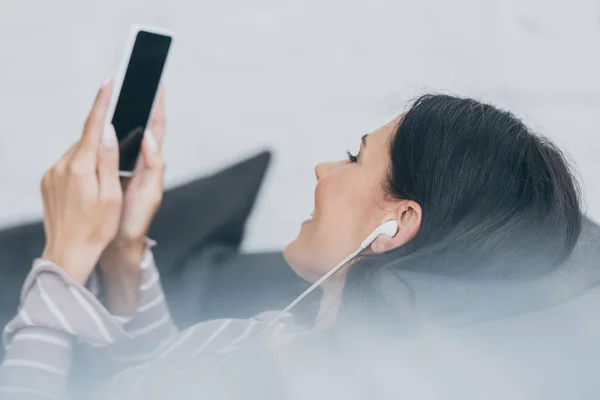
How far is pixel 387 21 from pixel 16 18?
38 cm

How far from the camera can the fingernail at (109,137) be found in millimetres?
551

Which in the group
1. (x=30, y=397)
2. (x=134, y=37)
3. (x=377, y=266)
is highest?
(x=134, y=37)

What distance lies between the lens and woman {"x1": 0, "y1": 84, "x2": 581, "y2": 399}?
532mm

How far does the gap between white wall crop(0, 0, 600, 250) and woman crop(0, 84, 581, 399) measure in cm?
12

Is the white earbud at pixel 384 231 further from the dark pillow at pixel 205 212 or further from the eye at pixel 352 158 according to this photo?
→ the dark pillow at pixel 205 212

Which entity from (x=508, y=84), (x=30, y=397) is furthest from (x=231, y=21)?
(x=30, y=397)

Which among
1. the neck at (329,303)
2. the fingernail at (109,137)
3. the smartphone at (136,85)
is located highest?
the smartphone at (136,85)

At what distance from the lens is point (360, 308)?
580mm

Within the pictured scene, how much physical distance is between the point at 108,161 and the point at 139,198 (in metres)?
0.06

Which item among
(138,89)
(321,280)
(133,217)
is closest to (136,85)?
(138,89)

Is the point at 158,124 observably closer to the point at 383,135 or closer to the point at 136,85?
the point at 136,85

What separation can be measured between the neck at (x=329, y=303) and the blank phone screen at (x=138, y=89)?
0.68ft

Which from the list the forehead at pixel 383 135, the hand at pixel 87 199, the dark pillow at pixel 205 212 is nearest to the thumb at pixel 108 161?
the hand at pixel 87 199

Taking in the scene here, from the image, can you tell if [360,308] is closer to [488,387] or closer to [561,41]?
[488,387]
